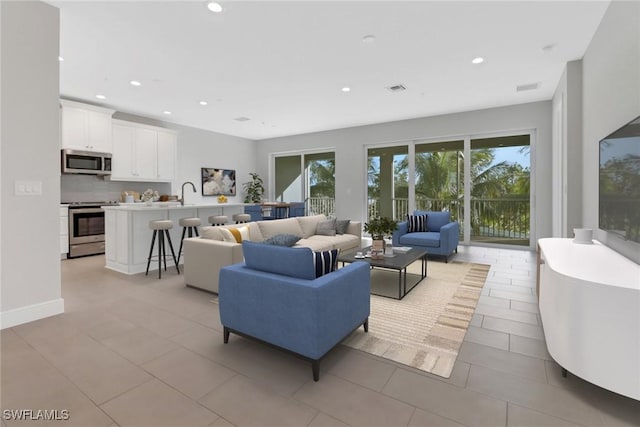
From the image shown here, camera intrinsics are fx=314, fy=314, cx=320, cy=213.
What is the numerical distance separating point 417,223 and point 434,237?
22.9 inches

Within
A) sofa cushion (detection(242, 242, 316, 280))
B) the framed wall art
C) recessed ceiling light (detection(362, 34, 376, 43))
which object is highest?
recessed ceiling light (detection(362, 34, 376, 43))

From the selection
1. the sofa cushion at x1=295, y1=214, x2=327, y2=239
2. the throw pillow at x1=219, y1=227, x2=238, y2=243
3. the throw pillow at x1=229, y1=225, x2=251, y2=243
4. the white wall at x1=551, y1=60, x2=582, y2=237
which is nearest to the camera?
the throw pillow at x1=219, y1=227, x2=238, y2=243

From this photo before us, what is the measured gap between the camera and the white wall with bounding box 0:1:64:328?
8.77ft

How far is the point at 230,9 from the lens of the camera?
9.95ft

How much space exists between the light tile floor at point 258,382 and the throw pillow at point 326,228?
9.37 feet

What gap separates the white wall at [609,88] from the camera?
7.66ft

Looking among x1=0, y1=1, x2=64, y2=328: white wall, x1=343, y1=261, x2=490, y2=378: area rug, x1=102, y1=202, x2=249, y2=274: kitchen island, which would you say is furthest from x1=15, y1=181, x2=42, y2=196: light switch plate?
→ x1=343, y1=261, x2=490, y2=378: area rug

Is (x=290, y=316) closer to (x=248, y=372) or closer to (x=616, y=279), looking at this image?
(x=248, y=372)

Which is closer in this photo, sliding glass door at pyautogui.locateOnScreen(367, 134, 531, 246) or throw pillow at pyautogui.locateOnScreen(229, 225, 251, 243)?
throw pillow at pyautogui.locateOnScreen(229, 225, 251, 243)

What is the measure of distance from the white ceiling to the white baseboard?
9.26 feet

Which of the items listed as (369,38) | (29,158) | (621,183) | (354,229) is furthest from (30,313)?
(621,183)

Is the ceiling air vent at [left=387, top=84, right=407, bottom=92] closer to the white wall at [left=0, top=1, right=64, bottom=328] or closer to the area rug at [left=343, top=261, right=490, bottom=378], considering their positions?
the area rug at [left=343, top=261, right=490, bottom=378]

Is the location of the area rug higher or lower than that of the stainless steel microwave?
lower

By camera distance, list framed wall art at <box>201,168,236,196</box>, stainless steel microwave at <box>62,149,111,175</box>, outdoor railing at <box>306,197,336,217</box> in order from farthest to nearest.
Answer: outdoor railing at <box>306,197,336,217</box> < framed wall art at <box>201,168,236,196</box> < stainless steel microwave at <box>62,149,111,175</box>
